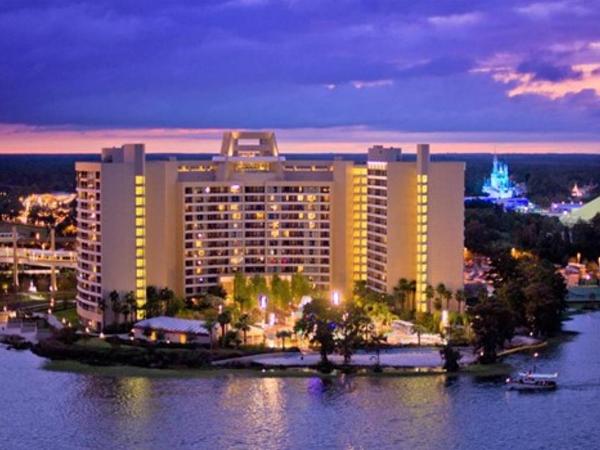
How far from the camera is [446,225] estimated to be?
125 feet

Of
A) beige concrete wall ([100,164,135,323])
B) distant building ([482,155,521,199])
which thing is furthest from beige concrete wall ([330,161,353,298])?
distant building ([482,155,521,199])

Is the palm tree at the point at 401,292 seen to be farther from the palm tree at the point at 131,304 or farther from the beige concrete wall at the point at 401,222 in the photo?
the palm tree at the point at 131,304

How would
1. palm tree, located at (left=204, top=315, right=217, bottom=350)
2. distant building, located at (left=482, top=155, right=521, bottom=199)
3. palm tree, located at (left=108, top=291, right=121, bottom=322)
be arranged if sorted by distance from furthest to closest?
1. distant building, located at (left=482, top=155, right=521, bottom=199)
2. palm tree, located at (left=108, top=291, right=121, bottom=322)
3. palm tree, located at (left=204, top=315, right=217, bottom=350)

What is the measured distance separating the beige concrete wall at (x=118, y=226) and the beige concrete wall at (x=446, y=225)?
9.38 metres

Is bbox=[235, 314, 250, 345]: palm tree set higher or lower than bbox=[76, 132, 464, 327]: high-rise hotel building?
lower

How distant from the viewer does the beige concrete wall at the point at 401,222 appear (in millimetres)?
38500

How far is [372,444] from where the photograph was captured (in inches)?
955

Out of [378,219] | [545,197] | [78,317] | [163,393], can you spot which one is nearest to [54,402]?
[163,393]

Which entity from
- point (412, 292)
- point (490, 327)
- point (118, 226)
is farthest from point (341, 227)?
point (490, 327)

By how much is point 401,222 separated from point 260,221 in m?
5.20

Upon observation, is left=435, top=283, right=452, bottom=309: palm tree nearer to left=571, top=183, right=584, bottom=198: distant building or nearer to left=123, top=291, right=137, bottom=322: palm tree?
left=123, top=291, right=137, bottom=322: palm tree

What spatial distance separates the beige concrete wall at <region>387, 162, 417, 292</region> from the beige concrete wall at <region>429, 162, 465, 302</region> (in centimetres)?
76

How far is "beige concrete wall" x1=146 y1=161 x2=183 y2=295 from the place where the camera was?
37656 millimetres

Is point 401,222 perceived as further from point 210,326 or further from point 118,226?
point 118,226
